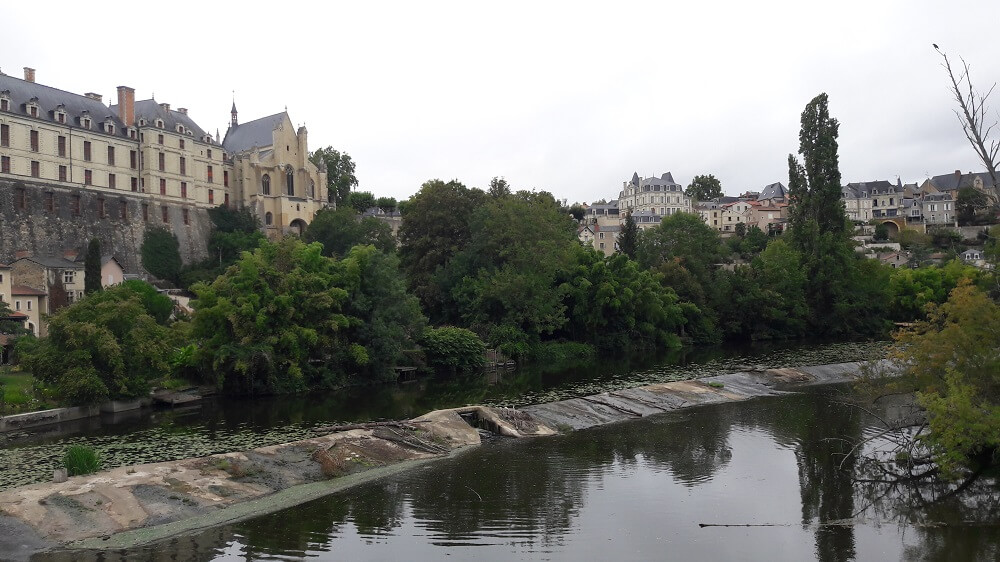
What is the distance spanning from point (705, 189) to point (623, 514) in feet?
460

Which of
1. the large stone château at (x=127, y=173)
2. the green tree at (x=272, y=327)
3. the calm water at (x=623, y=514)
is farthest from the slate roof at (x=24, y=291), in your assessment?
the calm water at (x=623, y=514)

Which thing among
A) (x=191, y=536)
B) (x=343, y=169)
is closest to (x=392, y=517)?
(x=191, y=536)

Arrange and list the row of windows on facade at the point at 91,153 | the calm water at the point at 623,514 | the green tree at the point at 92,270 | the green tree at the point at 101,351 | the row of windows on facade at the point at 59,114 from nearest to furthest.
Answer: the calm water at the point at 623,514
the green tree at the point at 101,351
the green tree at the point at 92,270
the row of windows on facade at the point at 91,153
the row of windows on facade at the point at 59,114

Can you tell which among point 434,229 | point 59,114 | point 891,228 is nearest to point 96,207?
point 59,114

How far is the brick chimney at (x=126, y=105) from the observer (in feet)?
239

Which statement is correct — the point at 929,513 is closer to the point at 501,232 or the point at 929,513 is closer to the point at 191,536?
the point at 191,536

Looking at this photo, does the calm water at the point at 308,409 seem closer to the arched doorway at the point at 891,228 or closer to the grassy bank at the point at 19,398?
the grassy bank at the point at 19,398

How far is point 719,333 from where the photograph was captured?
68438mm

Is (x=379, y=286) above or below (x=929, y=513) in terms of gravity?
above

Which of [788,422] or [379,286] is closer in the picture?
[788,422]

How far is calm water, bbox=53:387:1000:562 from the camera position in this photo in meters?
16.7

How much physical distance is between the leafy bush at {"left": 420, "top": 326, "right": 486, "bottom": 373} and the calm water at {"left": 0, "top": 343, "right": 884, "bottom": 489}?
2.41 m

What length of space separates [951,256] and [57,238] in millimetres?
87439

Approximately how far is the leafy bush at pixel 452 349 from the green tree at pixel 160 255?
1263 inches
